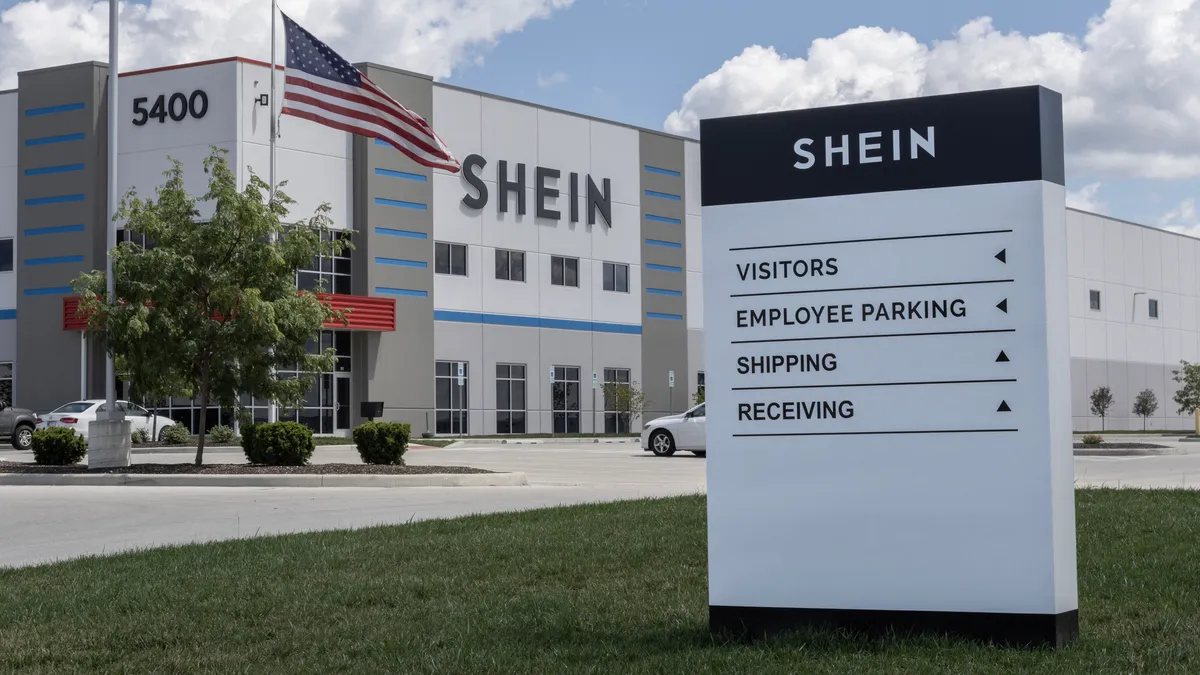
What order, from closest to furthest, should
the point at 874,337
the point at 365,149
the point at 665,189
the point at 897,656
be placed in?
the point at 897,656, the point at 874,337, the point at 365,149, the point at 665,189

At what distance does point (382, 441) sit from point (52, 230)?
28522 millimetres

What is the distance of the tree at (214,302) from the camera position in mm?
22812

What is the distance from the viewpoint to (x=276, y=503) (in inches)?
696

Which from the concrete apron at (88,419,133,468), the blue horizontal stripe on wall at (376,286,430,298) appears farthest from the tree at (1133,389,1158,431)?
A: the concrete apron at (88,419,133,468)

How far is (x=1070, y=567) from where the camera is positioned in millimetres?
6590

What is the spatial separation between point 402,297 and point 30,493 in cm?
2958

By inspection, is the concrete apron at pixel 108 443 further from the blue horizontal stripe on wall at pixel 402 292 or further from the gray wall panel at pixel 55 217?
the blue horizontal stripe on wall at pixel 402 292

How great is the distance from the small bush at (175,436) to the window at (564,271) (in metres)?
18.9

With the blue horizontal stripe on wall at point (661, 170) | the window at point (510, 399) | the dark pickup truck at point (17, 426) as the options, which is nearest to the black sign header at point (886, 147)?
the dark pickup truck at point (17, 426)

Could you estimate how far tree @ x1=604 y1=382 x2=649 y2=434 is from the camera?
56.2 metres

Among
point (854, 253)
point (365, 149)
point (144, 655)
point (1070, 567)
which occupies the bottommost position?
point (144, 655)

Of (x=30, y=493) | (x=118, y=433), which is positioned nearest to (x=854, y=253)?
(x=30, y=493)

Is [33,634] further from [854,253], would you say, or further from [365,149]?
[365,149]

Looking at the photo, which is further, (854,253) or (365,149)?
(365,149)
